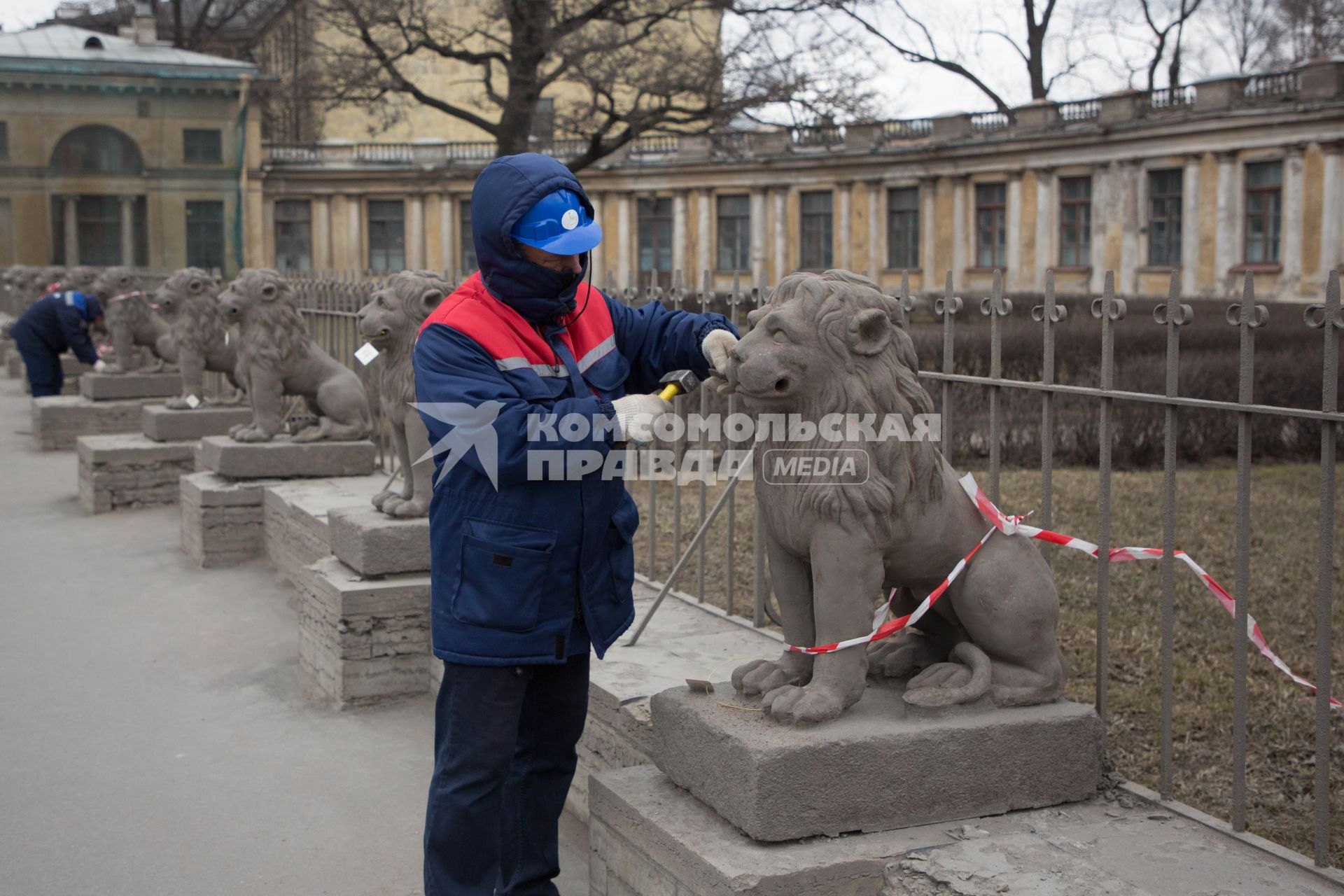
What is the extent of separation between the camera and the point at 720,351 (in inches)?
123

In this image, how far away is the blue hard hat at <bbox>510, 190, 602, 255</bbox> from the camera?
2904mm

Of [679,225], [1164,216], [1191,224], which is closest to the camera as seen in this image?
[1191,224]

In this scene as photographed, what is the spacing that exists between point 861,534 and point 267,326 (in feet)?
19.2

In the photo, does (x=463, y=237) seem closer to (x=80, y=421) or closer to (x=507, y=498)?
(x=80, y=421)

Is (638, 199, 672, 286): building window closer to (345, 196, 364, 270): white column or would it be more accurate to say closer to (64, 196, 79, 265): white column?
(345, 196, 364, 270): white column

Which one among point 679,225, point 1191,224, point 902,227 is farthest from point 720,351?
point 679,225

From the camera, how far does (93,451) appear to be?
10.0m

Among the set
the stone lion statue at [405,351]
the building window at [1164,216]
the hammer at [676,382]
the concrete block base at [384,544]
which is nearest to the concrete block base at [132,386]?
the stone lion statue at [405,351]

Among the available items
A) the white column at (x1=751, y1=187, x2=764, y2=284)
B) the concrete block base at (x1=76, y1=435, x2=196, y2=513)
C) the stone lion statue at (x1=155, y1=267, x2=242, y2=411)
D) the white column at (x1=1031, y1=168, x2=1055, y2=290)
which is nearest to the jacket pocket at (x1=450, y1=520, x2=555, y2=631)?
the stone lion statue at (x1=155, y1=267, x2=242, y2=411)

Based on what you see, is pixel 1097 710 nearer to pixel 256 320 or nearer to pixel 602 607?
pixel 602 607

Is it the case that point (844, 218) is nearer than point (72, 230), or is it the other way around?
point (72, 230)

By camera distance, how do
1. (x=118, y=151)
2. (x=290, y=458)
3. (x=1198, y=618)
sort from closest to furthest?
1. (x=1198, y=618)
2. (x=290, y=458)
3. (x=118, y=151)

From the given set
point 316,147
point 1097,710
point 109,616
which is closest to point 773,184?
point 316,147

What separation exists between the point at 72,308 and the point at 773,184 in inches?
965
